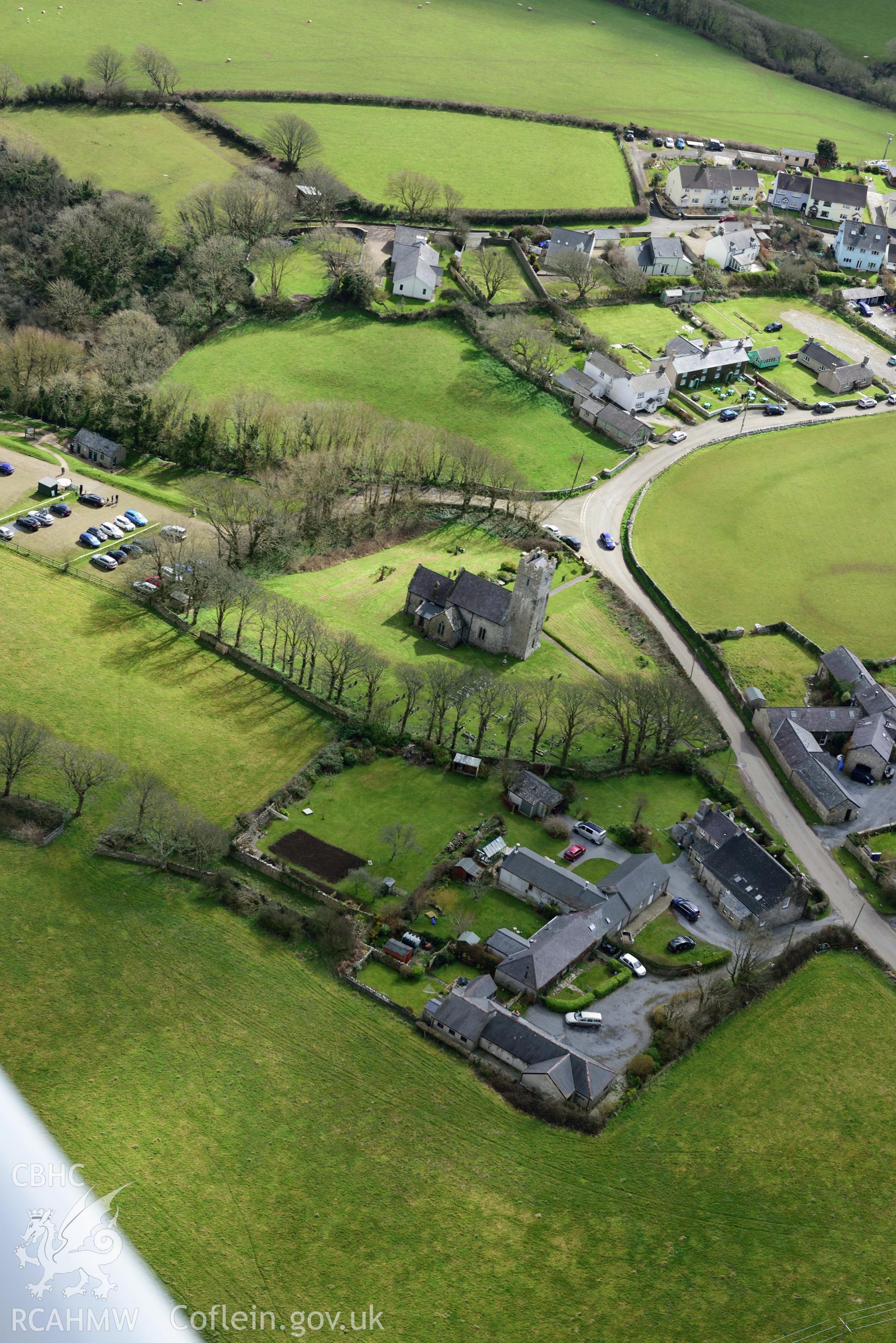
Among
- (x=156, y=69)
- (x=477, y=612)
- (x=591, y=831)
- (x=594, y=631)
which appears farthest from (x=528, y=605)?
(x=156, y=69)

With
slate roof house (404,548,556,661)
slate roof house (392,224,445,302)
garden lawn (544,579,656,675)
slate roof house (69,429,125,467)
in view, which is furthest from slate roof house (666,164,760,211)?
slate roof house (404,548,556,661)

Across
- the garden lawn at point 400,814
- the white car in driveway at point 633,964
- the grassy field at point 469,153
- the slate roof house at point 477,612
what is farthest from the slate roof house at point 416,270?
the white car in driveway at point 633,964

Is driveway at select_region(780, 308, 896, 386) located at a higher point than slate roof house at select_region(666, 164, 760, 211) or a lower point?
lower

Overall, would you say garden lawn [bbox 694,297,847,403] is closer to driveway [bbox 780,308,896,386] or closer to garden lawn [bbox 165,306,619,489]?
driveway [bbox 780,308,896,386]

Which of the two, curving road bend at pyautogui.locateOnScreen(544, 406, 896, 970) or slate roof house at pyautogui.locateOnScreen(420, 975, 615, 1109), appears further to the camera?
curving road bend at pyautogui.locateOnScreen(544, 406, 896, 970)

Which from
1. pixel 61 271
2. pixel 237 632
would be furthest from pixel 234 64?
pixel 237 632

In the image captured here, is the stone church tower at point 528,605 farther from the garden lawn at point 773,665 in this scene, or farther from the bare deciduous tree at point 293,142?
the bare deciduous tree at point 293,142
